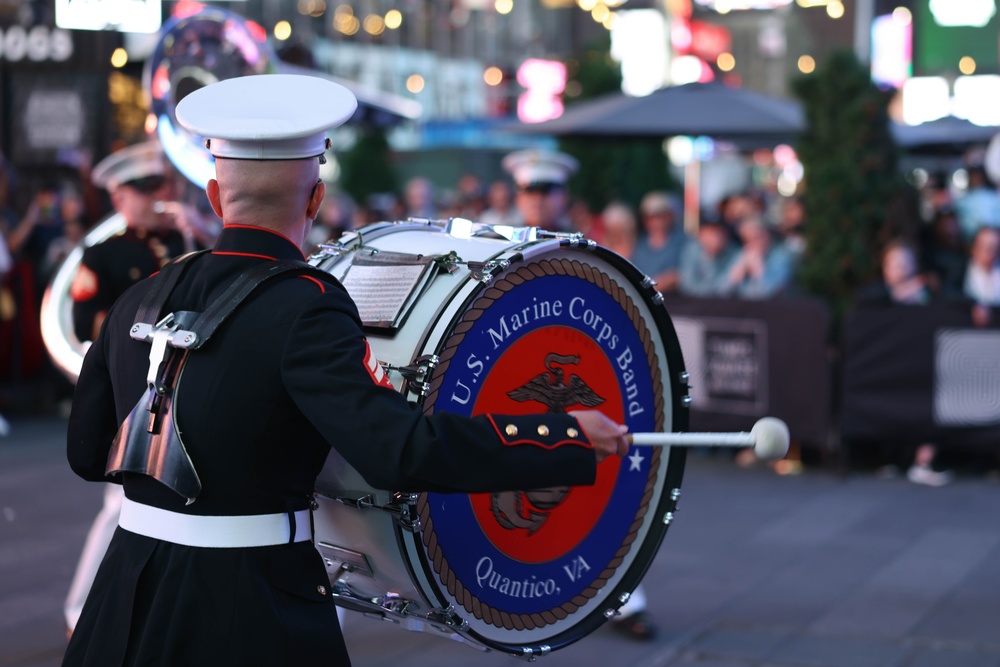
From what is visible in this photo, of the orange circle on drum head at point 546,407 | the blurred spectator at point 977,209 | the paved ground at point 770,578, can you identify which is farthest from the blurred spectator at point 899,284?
the orange circle on drum head at point 546,407

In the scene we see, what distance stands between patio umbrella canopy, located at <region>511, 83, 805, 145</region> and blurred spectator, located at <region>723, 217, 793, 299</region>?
2.36 m

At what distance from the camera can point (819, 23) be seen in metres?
49.3

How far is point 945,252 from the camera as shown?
11.4 m

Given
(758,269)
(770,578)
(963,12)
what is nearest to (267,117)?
(770,578)

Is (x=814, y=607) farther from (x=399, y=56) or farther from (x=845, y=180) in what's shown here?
(x=399, y=56)

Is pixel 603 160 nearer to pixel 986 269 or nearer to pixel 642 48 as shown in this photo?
pixel 642 48

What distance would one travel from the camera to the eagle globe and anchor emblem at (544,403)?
9.46 ft

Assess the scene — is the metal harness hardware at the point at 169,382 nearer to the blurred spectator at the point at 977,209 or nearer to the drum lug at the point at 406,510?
the drum lug at the point at 406,510

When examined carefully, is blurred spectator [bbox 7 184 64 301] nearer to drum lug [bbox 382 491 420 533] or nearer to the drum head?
the drum head

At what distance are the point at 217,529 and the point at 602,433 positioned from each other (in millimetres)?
746

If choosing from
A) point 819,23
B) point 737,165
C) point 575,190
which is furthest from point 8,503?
point 819,23

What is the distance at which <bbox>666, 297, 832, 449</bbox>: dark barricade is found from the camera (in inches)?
354

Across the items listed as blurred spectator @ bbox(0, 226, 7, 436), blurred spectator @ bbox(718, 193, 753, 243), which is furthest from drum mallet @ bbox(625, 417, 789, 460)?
blurred spectator @ bbox(718, 193, 753, 243)

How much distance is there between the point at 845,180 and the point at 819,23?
41771 mm
